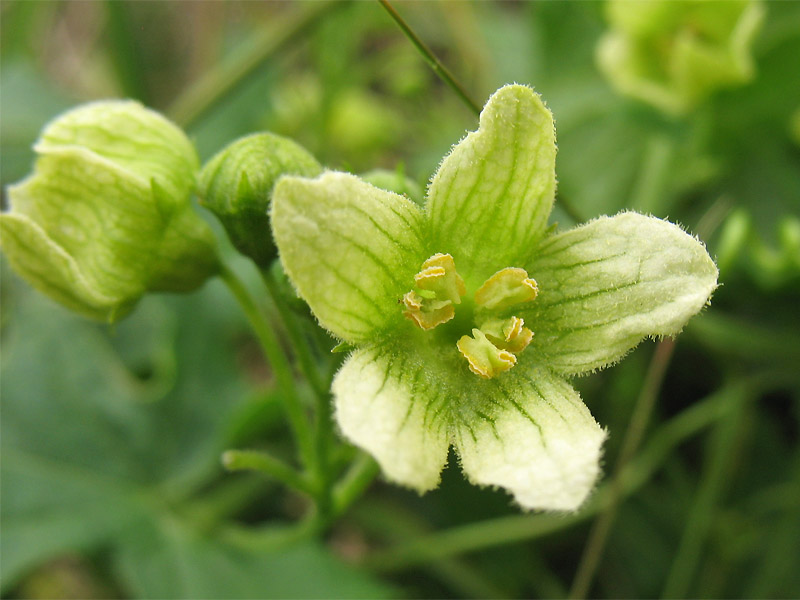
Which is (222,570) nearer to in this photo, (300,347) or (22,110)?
(300,347)

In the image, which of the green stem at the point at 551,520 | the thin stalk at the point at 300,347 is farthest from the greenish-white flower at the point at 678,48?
the thin stalk at the point at 300,347

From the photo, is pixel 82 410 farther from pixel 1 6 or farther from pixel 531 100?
pixel 1 6

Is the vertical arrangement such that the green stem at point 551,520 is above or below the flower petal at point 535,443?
below

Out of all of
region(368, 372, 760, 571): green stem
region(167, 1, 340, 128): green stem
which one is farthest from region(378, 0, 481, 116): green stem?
region(167, 1, 340, 128): green stem

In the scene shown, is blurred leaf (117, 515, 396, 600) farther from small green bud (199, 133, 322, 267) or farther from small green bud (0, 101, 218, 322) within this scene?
small green bud (199, 133, 322, 267)

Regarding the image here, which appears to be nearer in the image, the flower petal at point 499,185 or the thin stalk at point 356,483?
the flower petal at point 499,185

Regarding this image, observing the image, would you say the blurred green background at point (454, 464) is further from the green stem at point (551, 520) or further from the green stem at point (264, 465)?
the green stem at point (264, 465)
